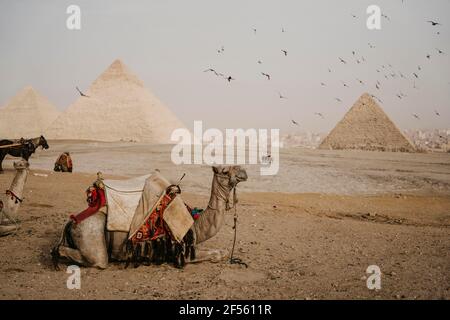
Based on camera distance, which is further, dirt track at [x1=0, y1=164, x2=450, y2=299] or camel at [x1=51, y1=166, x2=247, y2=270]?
camel at [x1=51, y1=166, x2=247, y2=270]

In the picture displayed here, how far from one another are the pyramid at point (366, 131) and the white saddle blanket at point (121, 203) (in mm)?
66840

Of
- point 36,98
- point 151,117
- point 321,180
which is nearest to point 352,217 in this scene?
point 321,180

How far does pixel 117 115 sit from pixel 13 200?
83214 millimetres

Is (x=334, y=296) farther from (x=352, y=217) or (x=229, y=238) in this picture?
(x=352, y=217)

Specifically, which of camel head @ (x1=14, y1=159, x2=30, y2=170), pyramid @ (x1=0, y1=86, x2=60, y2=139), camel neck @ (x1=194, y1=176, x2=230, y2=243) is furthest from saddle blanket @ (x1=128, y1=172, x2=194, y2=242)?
pyramid @ (x1=0, y1=86, x2=60, y2=139)

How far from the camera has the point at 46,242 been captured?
587 centimetres

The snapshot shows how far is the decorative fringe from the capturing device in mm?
4539

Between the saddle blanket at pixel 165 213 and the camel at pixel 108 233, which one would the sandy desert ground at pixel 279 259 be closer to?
the camel at pixel 108 233

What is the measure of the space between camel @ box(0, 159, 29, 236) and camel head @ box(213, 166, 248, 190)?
2965mm

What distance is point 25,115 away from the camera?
95.6 meters

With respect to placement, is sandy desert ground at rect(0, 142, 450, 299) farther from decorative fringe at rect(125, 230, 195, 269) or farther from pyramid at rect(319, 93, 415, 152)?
pyramid at rect(319, 93, 415, 152)

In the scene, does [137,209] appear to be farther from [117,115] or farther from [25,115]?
[25,115]

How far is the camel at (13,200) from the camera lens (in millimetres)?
5742

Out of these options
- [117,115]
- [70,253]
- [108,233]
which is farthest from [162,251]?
[117,115]
